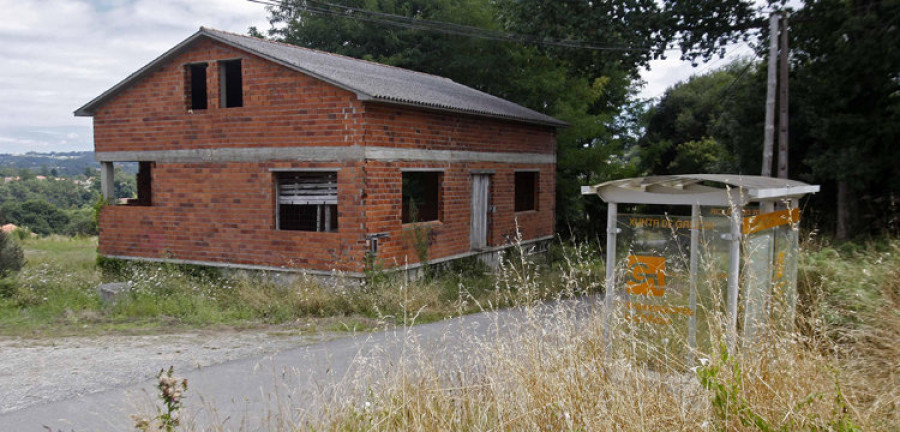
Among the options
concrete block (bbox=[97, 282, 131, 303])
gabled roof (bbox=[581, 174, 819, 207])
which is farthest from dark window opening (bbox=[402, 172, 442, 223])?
gabled roof (bbox=[581, 174, 819, 207])

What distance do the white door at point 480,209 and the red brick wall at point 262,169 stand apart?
26 centimetres

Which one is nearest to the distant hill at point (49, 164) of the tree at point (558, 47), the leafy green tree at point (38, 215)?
the leafy green tree at point (38, 215)

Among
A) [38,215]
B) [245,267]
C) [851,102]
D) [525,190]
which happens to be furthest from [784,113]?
[38,215]

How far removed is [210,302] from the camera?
1087cm

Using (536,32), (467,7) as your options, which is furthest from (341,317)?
(467,7)

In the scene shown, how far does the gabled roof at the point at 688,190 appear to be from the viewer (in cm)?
563

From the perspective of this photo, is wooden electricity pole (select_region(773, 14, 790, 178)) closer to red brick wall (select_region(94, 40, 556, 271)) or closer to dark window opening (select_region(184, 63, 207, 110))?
red brick wall (select_region(94, 40, 556, 271))

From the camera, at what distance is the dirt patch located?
6.30m

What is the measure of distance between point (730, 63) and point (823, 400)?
43.1 meters

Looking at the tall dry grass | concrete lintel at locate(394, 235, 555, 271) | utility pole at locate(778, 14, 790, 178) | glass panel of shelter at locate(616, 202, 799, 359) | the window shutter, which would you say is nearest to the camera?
the tall dry grass

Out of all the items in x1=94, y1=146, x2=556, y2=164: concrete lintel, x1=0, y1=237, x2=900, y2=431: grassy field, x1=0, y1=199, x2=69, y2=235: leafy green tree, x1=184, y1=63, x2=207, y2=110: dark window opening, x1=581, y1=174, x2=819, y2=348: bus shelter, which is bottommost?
x1=0, y1=199, x2=69, y2=235: leafy green tree

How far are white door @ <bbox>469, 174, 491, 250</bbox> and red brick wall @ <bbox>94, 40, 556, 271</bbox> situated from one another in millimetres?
263

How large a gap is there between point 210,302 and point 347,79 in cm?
449

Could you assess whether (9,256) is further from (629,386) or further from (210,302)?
(629,386)
